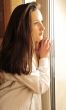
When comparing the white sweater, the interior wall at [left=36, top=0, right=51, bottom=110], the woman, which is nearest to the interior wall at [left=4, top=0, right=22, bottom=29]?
the interior wall at [left=36, top=0, right=51, bottom=110]

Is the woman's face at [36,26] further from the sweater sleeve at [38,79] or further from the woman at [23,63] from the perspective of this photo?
the sweater sleeve at [38,79]

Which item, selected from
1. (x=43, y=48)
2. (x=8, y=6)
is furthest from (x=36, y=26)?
(x=8, y=6)

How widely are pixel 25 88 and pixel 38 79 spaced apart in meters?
0.10

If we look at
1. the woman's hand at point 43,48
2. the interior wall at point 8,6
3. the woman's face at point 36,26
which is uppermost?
the interior wall at point 8,6

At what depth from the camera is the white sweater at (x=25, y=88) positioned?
1198 mm

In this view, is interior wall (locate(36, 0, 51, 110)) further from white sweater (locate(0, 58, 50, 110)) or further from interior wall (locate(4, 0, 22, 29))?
interior wall (locate(4, 0, 22, 29))

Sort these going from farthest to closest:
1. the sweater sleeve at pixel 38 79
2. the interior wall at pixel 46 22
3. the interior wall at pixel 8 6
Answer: the interior wall at pixel 8 6 → the interior wall at pixel 46 22 → the sweater sleeve at pixel 38 79

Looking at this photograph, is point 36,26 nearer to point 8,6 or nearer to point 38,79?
point 38,79

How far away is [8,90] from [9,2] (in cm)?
70

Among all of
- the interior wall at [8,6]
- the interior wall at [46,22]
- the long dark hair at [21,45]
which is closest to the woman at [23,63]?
the long dark hair at [21,45]

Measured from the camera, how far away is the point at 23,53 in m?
1.21

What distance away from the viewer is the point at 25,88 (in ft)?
4.08

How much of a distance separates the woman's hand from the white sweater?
35mm

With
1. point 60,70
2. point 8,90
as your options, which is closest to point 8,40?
point 8,90
